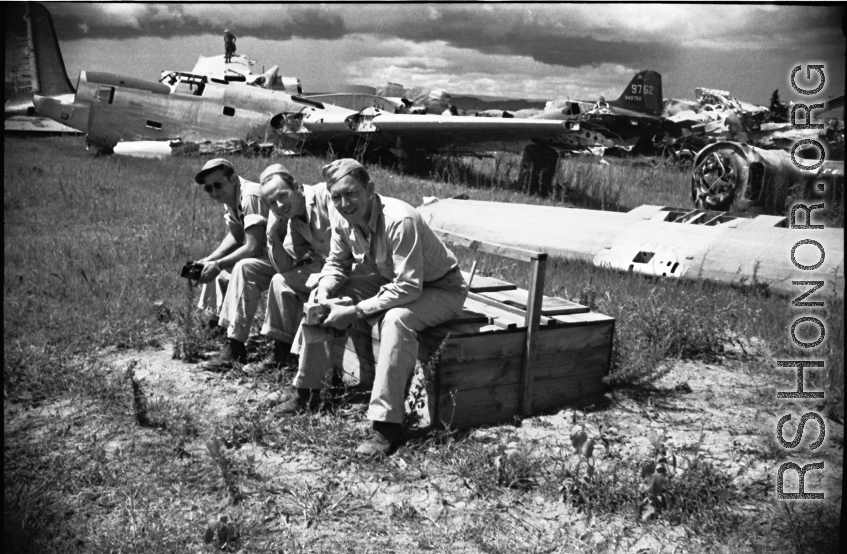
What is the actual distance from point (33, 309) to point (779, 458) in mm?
5301

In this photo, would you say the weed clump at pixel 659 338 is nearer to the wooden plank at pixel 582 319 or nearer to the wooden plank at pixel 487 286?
the wooden plank at pixel 582 319

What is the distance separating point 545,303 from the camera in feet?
15.6

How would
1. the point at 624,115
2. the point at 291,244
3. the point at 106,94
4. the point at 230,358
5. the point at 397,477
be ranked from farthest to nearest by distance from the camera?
the point at 624,115 → the point at 106,94 → the point at 230,358 → the point at 291,244 → the point at 397,477

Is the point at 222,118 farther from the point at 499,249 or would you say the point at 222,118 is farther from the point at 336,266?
the point at 499,249

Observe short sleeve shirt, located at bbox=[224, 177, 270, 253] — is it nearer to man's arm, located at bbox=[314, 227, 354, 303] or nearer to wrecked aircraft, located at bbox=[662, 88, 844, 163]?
man's arm, located at bbox=[314, 227, 354, 303]

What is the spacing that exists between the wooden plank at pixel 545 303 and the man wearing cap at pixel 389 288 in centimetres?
69

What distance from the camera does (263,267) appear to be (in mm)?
4770

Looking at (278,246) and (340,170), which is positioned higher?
(340,170)

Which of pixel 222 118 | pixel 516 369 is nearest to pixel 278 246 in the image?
pixel 516 369

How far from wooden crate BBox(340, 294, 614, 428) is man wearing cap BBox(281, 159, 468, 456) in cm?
16

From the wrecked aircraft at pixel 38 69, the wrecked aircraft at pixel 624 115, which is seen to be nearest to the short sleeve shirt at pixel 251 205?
the wrecked aircraft at pixel 624 115

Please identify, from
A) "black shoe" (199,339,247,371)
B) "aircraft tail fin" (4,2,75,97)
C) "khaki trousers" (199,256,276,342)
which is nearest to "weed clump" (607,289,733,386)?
"khaki trousers" (199,256,276,342)

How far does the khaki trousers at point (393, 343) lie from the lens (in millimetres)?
3639

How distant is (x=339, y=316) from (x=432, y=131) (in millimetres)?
10736
